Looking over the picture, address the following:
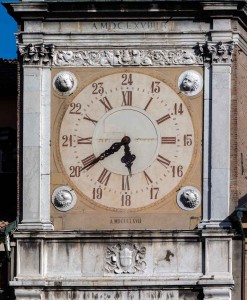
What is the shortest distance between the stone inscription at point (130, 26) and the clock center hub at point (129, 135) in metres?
1.50

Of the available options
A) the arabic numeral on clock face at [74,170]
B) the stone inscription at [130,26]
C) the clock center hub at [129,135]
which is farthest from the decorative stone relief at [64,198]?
the stone inscription at [130,26]

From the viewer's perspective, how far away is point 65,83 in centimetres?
3972

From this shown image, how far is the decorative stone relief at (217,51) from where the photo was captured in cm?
3947

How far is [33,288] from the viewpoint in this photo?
129ft

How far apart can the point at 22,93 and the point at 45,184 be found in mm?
1782

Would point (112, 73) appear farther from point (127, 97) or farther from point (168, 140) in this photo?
point (168, 140)

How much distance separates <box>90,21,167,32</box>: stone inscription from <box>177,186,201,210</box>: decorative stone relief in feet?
10.1

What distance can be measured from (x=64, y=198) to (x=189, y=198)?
2344 mm

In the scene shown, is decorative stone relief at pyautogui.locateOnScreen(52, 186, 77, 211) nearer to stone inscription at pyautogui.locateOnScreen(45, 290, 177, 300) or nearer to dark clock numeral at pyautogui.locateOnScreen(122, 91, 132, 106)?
stone inscription at pyautogui.locateOnScreen(45, 290, 177, 300)

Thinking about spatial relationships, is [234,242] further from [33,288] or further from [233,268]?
[33,288]

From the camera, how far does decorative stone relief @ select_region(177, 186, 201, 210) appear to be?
3931 cm

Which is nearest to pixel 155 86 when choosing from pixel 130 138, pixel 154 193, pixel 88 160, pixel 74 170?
pixel 130 138

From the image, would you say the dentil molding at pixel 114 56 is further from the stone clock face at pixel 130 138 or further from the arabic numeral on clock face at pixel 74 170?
the arabic numeral on clock face at pixel 74 170

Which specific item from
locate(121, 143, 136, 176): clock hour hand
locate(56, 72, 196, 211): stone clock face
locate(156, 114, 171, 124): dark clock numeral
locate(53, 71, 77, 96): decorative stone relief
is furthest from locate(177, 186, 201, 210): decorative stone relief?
locate(53, 71, 77, 96): decorative stone relief
